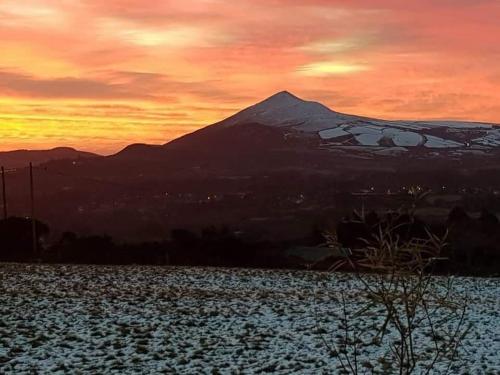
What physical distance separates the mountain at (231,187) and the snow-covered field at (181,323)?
3.74 m

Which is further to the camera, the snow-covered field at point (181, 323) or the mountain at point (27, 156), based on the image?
the mountain at point (27, 156)

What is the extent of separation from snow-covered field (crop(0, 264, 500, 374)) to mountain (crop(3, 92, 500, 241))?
374cm

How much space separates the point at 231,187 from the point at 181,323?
103228 mm

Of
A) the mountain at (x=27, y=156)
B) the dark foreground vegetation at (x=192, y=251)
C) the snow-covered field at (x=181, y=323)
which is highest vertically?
the mountain at (x=27, y=156)

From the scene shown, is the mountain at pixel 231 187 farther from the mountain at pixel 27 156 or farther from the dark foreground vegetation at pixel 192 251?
the mountain at pixel 27 156

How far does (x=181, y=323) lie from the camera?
17.2 m

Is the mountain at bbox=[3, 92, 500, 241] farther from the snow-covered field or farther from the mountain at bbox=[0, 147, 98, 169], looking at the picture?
the mountain at bbox=[0, 147, 98, 169]

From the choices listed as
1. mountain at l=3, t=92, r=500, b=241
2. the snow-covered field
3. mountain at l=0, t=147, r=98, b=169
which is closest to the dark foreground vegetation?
mountain at l=3, t=92, r=500, b=241

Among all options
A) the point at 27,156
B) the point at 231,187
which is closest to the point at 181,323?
the point at 231,187

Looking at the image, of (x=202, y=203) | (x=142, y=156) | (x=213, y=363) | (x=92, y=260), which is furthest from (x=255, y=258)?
(x=142, y=156)

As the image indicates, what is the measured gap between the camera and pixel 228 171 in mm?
151875

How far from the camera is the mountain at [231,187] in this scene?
6594cm

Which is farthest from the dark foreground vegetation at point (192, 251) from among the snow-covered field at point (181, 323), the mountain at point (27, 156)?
the mountain at point (27, 156)

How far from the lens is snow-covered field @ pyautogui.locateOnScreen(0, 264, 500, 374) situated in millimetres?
12789
